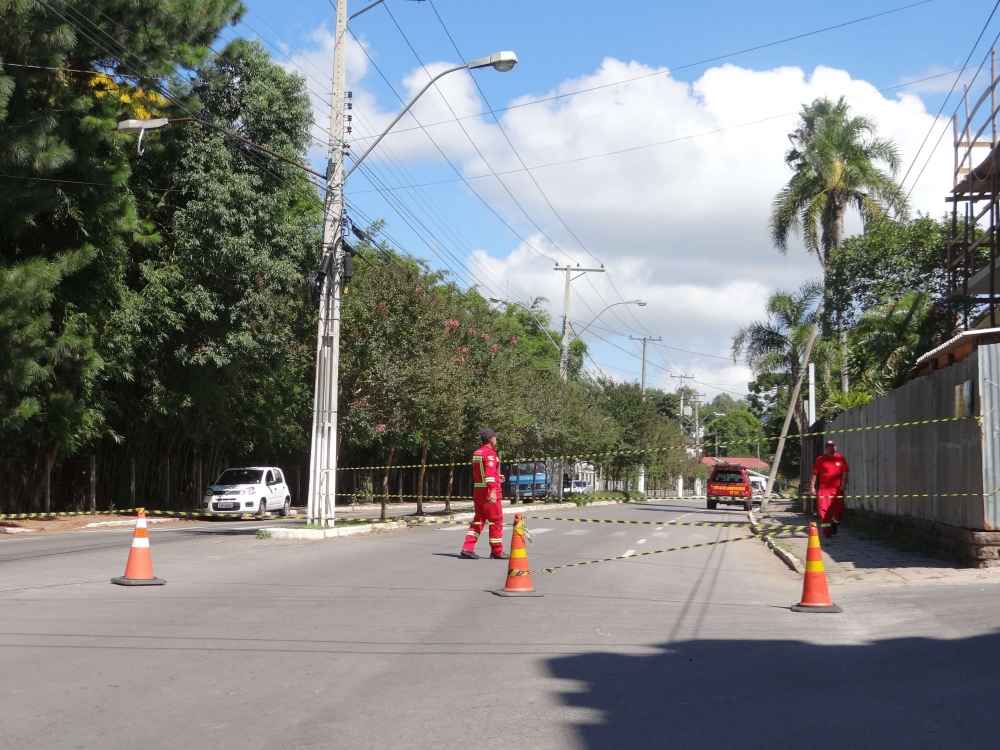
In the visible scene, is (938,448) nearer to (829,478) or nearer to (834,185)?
(829,478)

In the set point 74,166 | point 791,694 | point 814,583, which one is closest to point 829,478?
point 814,583

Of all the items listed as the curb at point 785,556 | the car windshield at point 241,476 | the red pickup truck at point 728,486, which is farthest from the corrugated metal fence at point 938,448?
the red pickup truck at point 728,486

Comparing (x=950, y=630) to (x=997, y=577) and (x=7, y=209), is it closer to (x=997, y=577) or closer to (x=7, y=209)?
(x=997, y=577)

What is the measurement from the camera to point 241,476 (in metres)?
33.0

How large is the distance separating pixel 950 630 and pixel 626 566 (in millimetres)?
6925

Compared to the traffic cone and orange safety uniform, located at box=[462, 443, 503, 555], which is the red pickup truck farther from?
the traffic cone

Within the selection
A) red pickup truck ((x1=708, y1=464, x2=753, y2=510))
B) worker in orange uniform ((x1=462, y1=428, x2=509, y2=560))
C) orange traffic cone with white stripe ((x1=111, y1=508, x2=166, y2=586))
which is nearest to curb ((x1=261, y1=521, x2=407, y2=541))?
worker in orange uniform ((x1=462, y1=428, x2=509, y2=560))

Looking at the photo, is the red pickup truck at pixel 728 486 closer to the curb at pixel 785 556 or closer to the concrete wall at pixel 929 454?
the concrete wall at pixel 929 454

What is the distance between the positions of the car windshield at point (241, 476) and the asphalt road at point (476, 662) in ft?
60.4

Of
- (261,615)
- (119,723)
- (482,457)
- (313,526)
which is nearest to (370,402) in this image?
(313,526)

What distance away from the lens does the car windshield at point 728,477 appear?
47.0 meters

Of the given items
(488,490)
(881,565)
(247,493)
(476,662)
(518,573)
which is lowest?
(476,662)

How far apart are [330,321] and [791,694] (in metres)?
15.9

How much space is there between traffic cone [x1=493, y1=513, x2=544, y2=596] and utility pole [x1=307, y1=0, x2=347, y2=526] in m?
9.92
